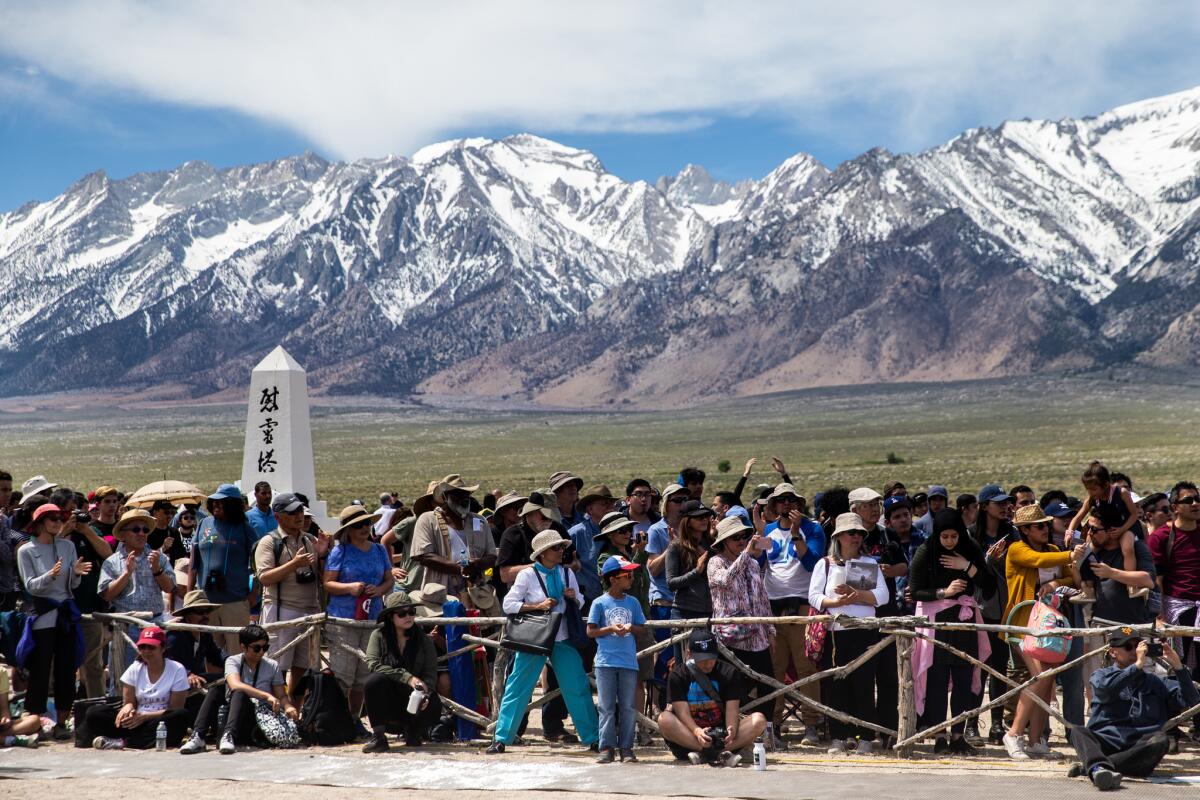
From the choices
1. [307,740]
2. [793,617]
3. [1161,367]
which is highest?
[1161,367]

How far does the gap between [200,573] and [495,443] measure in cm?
10760

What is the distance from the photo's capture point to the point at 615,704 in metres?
10.3

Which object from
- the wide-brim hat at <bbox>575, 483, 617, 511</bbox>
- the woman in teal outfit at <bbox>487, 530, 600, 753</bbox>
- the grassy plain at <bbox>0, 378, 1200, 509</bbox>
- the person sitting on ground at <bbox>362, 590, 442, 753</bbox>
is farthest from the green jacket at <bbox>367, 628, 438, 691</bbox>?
the grassy plain at <bbox>0, 378, 1200, 509</bbox>

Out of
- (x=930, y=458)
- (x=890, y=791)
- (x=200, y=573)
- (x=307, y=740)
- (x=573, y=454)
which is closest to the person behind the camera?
(x=890, y=791)

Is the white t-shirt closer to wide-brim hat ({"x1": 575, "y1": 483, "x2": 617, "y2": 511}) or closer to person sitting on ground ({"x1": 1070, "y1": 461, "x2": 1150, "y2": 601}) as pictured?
wide-brim hat ({"x1": 575, "y1": 483, "x2": 617, "y2": 511})

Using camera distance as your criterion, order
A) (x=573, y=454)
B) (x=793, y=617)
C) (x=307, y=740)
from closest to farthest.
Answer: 1. (x=793, y=617)
2. (x=307, y=740)
3. (x=573, y=454)

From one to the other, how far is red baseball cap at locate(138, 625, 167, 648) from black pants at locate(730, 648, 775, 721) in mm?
4223

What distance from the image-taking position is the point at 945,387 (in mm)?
186875

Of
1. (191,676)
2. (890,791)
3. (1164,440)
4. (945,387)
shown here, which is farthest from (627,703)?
(945,387)

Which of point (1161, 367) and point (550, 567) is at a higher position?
point (1161, 367)

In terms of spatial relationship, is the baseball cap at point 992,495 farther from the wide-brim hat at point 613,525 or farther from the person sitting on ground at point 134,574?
the person sitting on ground at point 134,574

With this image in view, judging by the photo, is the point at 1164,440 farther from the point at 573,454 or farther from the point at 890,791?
the point at 890,791

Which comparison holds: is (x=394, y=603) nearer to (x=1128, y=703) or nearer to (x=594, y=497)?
(x=594, y=497)

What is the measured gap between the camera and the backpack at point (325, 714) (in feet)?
35.8
